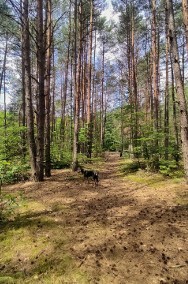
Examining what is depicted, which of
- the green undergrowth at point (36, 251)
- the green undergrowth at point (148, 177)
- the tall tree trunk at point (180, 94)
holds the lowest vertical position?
the green undergrowth at point (36, 251)

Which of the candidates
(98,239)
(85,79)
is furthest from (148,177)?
(85,79)

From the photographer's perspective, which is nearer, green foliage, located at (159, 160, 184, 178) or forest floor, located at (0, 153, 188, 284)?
forest floor, located at (0, 153, 188, 284)

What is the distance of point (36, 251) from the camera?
12.1 ft

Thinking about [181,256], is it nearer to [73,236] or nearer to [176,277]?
[176,277]

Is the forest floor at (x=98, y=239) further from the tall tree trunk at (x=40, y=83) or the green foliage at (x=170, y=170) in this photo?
the tall tree trunk at (x=40, y=83)

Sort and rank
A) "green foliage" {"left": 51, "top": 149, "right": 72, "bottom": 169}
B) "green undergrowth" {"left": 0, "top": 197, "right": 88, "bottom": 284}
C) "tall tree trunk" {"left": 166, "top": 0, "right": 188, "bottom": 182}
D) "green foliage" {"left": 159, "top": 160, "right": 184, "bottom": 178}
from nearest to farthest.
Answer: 1. "green undergrowth" {"left": 0, "top": 197, "right": 88, "bottom": 284}
2. "tall tree trunk" {"left": 166, "top": 0, "right": 188, "bottom": 182}
3. "green foliage" {"left": 159, "top": 160, "right": 184, "bottom": 178}
4. "green foliage" {"left": 51, "top": 149, "right": 72, "bottom": 169}

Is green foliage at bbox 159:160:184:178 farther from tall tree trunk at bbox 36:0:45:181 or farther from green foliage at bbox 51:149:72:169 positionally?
green foliage at bbox 51:149:72:169

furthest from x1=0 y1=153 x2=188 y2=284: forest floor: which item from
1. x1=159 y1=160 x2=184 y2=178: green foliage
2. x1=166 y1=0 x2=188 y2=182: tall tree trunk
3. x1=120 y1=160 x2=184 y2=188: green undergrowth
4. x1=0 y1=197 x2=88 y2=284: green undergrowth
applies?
x1=159 y1=160 x2=184 y2=178: green foliage

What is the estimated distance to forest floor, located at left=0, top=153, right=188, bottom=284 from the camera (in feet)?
10.1

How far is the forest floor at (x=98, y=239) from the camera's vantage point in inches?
121

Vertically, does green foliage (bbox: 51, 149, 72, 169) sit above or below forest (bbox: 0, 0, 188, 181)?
below

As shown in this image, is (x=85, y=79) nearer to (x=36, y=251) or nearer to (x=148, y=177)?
(x=148, y=177)

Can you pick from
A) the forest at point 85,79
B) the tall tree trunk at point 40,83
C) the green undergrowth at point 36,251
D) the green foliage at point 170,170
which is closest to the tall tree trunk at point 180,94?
the forest at point 85,79

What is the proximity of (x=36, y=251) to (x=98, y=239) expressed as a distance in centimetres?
106
